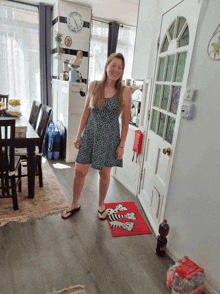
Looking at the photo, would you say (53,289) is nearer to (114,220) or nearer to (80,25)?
(114,220)

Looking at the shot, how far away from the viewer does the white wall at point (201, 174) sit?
4.26 ft

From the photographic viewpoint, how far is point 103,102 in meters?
1.72

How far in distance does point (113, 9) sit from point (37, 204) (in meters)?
3.36

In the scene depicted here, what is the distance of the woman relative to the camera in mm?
1715

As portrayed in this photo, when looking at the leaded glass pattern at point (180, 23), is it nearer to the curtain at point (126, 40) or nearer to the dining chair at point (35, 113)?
the dining chair at point (35, 113)

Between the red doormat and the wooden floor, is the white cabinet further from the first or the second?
the wooden floor

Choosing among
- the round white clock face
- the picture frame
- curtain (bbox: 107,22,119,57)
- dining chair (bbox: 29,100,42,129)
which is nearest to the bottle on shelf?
dining chair (bbox: 29,100,42,129)

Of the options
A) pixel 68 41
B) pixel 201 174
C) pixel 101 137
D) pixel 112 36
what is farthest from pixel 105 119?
pixel 112 36

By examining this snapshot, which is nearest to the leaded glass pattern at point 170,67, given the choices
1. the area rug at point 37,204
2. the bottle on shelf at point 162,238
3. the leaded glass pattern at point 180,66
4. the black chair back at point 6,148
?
the leaded glass pattern at point 180,66

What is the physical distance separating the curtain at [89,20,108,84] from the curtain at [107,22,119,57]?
8 centimetres

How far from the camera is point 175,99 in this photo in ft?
5.72

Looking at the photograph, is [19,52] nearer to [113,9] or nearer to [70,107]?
[70,107]

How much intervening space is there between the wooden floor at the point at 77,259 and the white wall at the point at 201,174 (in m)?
0.29

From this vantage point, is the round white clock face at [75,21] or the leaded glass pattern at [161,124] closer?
the leaded glass pattern at [161,124]
